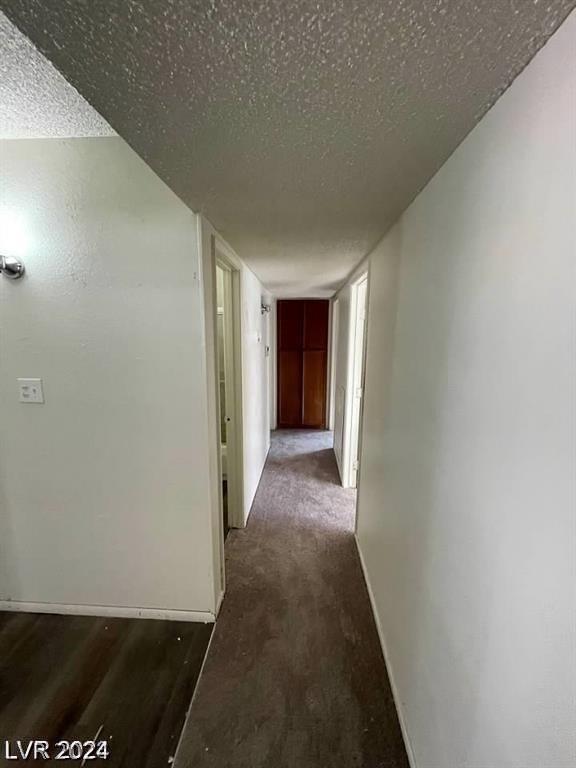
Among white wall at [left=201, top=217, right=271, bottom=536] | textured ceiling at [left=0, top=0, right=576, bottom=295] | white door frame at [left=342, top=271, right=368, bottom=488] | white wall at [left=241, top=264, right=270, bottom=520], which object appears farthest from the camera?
white door frame at [left=342, top=271, right=368, bottom=488]

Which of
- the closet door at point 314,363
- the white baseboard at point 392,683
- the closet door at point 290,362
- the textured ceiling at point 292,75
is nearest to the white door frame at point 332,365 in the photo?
the closet door at point 314,363

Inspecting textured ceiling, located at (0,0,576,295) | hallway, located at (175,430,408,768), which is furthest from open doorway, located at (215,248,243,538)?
textured ceiling, located at (0,0,576,295)

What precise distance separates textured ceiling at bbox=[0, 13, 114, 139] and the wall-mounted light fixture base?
52 centimetres

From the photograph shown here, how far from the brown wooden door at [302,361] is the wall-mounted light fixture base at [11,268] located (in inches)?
154

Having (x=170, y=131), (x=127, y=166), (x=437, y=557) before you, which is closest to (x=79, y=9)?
(x=170, y=131)

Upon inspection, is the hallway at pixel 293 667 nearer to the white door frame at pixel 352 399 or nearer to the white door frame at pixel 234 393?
the white door frame at pixel 234 393

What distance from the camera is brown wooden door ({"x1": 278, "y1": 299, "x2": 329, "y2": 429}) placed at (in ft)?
16.8

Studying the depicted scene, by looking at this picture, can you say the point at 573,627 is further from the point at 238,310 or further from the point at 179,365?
the point at 238,310

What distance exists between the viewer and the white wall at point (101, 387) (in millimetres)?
1399

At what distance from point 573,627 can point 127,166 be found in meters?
1.96

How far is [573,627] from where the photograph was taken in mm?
490

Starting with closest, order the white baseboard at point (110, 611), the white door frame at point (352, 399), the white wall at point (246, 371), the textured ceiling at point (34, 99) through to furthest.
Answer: the textured ceiling at point (34, 99) → the white wall at point (246, 371) → the white baseboard at point (110, 611) → the white door frame at point (352, 399)

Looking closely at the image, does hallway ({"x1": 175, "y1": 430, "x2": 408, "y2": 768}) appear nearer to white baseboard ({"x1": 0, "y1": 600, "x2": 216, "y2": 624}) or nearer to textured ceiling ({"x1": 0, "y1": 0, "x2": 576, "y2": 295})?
white baseboard ({"x1": 0, "y1": 600, "x2": 216, "y2": 624})

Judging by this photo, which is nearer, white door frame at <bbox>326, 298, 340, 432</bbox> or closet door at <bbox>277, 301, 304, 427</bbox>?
white door frame at <bbox>326, 298, 340, 432</bbox>
